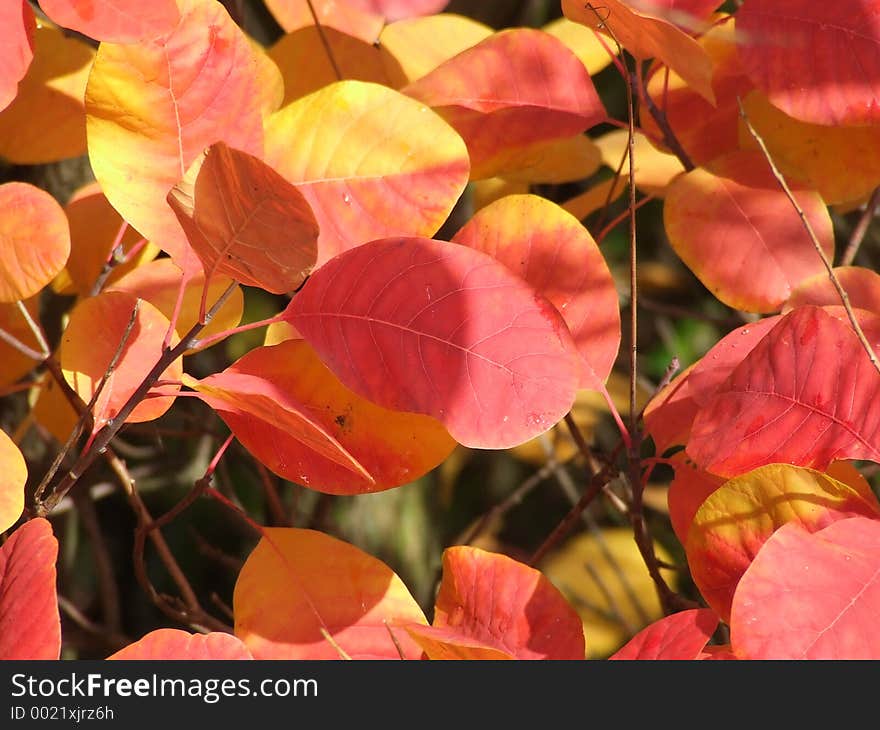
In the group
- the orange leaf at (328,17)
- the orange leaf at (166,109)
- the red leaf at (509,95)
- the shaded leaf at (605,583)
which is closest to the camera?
the orange leaf at (166,109)

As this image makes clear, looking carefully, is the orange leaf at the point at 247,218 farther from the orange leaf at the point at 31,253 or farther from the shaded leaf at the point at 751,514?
the shaded leaf at the point at 751,514

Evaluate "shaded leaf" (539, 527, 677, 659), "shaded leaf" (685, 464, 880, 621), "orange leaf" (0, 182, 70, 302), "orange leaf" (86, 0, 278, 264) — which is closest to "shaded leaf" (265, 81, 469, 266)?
"orange leaf" (86, 0, 278, 264)

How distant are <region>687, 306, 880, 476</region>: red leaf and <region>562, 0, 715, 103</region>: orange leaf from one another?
0.51 ft

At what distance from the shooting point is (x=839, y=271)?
690 mm

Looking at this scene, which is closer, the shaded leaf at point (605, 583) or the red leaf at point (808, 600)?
the red leaf at point (808, 600)

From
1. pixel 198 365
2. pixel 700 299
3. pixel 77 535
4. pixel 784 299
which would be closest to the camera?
pixel 784 299

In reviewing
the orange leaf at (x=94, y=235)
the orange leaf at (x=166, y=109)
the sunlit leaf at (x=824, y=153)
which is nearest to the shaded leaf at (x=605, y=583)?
the sunlit leaf at (x=824, y=153)

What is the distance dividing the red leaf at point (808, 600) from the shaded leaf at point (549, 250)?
184 mm

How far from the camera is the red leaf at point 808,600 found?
0.49m

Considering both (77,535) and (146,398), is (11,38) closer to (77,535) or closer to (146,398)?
(146,398)

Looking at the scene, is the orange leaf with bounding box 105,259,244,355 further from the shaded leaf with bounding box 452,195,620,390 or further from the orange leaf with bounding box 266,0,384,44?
the orange leaf with bounding box 266,0,384,44
